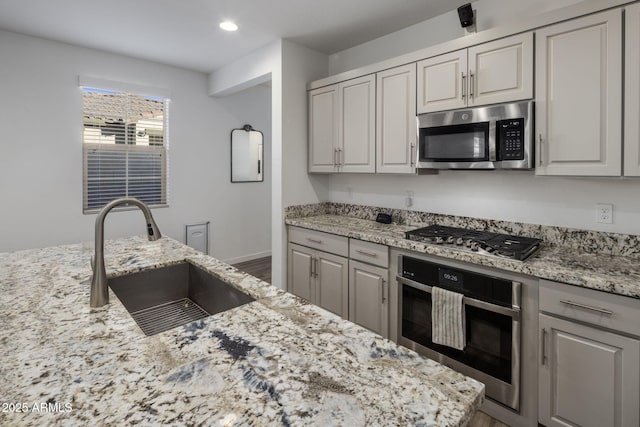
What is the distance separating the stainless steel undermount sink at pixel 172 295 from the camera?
4.76 ft

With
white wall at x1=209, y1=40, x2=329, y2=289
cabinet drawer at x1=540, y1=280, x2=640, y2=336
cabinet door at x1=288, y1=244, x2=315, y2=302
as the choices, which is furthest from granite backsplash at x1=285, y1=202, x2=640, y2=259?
cabinet drawer at x1=540, y1=280, x2=640, y2=336

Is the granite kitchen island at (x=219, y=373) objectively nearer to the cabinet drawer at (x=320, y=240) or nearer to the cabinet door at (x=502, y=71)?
the cabinet drawer at (x=320, y=240)

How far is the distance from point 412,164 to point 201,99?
3.13m

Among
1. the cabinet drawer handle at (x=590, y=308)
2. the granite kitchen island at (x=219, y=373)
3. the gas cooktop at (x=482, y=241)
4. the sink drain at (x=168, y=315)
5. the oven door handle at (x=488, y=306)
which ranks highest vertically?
the gas cooktop at (x=482, y=241)

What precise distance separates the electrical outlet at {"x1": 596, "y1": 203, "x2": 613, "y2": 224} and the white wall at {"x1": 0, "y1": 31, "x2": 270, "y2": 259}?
4.11 m

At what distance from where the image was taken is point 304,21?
282 cm

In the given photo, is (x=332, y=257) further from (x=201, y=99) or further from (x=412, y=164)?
(x=201, y=99)

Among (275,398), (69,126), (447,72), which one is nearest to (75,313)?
(275,398)

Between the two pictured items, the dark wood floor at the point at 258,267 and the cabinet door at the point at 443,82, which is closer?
the cabinet door at the point at 443,82

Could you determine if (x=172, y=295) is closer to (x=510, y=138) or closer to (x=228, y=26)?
(x=510, y=138)

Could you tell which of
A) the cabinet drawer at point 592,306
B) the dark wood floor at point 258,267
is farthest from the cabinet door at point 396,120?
the dark wood floor at point 258,267

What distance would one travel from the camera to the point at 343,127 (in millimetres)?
3072

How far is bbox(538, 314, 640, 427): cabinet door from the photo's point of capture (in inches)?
56.7

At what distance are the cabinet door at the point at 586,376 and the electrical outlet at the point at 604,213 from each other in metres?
0.81
